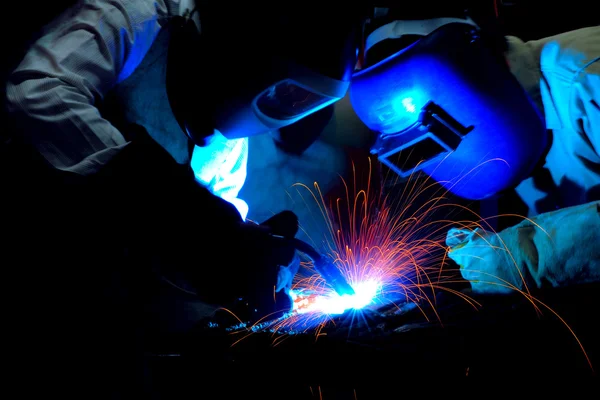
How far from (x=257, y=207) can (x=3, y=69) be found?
→ 1.42 meters

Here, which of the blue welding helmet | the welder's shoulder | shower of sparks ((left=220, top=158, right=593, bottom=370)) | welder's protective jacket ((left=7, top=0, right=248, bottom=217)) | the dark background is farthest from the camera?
shower of sparks ((left=220, top=158, right=593, bottom=370))

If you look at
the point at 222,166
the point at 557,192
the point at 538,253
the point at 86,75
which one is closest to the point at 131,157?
the point at 86,75

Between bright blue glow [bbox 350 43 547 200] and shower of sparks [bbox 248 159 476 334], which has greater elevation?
bright blue glow [bbox 350 43 547 200]

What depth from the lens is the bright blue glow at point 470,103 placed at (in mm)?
1615

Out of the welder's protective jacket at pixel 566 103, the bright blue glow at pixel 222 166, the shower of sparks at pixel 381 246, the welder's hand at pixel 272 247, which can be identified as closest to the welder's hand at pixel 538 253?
the shower of sparks at pixel 381 246

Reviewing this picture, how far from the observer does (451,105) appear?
65.0 inches

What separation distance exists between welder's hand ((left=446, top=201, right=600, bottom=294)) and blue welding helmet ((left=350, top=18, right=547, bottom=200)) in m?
0.38

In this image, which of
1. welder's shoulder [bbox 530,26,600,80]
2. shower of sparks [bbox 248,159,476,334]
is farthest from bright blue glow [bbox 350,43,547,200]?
shower of sparks [bbox 248,159,476,334]

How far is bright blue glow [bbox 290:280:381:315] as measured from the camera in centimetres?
170

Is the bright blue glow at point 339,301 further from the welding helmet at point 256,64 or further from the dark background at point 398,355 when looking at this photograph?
the welding helmet at point 256,64

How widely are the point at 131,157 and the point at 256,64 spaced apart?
0.55 m

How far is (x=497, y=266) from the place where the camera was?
1396 mm

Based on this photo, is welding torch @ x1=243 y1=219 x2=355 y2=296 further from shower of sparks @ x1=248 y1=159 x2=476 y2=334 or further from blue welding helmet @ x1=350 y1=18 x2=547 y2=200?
blue welding helmet @ x1=350 y1=18 x2=547 y2=200

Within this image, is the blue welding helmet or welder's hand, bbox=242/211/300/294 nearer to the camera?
welder's hand, bbox=242/211/300/294
